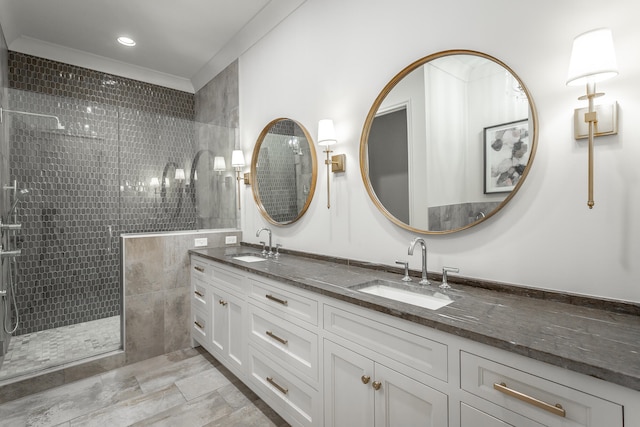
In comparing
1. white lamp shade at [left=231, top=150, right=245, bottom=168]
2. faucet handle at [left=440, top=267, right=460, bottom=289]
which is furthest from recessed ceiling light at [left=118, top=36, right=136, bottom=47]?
faucet handle at [left=440, top=267, right=460, bottom=289]

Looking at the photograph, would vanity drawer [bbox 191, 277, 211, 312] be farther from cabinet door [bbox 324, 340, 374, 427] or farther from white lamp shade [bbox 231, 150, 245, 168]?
cabinet door [bbox 324, 340, 374, 427]

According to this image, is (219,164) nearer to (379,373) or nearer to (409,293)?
(409,293)

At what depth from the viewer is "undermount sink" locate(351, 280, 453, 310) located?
1.49m

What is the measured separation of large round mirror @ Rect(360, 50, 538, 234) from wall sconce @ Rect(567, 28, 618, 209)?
0.66 feet

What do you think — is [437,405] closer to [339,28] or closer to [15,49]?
[339,28]

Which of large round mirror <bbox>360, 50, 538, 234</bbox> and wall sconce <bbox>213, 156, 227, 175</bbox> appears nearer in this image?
large round mirror <bbox>360, 50, 538, 234</bbox>

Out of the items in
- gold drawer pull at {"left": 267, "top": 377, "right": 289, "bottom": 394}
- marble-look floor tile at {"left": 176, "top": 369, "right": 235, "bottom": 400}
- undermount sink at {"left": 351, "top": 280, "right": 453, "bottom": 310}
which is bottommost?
marble-look floor tile at {"left": 176, "top": 369, "right": 235, "bottom": 400}

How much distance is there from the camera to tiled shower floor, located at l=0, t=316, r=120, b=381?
241cm

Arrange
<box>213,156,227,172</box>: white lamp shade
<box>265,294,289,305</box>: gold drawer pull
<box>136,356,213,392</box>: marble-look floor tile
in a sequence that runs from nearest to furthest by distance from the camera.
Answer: <box>265,294,289,305</box>: gold drawer pull, <box>136,356,213,392</box>: marble-look floor tile, <box>213,156,227,172</box>: white lamp shade

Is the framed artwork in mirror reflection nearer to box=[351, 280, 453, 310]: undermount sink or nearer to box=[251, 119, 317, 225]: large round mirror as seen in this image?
box=[351, 280, 453, 310]: undermount sink

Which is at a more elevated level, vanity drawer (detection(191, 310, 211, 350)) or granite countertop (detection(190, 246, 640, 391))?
granite countertop (detection(190, 246, 640, 391))

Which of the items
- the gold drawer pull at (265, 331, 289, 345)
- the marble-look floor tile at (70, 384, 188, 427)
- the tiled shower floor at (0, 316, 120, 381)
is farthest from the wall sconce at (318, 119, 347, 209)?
the tiled shower floor at (0, 316, 120, 381)

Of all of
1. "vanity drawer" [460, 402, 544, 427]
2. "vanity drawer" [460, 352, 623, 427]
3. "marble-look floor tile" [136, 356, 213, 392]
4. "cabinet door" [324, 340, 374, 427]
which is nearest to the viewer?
"vanity drawer" [460, 352, 623, 427]

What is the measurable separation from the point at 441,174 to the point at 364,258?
2.39 ft
